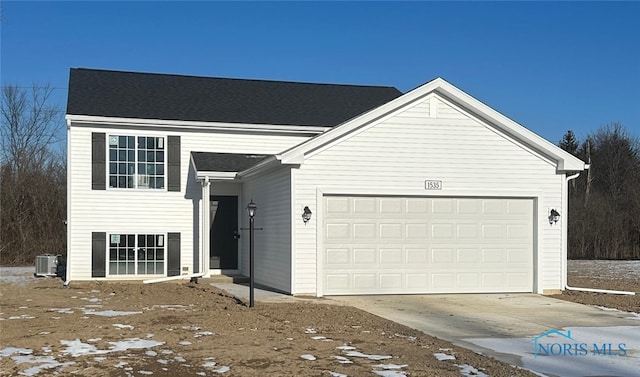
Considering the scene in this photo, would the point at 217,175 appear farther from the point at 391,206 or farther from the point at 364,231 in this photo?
the point at 391,206

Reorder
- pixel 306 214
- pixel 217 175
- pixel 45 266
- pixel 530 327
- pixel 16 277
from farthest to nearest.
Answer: pixel 45 266, pixel 16 277, pixel 217 175, pixel 306 214, pixel 530 327

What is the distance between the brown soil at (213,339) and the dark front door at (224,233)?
540 centimetres

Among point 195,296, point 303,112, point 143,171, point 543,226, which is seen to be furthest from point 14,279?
point 543,226

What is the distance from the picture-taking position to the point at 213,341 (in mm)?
9312

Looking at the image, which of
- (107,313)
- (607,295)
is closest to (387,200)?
(607,295)

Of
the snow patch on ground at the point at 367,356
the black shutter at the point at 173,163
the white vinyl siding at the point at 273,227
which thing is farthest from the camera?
the black shutter at the point at 173,163

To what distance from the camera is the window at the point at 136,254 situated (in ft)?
63.2

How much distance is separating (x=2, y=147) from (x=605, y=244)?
31097 millimetres

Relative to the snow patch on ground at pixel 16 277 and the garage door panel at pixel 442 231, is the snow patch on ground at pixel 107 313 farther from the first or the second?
the snow patch on ground at pixel 16 277

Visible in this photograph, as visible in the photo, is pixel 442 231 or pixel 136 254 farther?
pixel 136 254

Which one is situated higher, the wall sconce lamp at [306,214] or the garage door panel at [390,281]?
the wall sconce lamp at [306,214]

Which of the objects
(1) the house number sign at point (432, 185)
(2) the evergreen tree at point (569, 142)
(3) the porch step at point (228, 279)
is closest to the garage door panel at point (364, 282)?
(1) the house number sign at point (432, 185)

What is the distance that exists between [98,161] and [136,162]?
1023 mm

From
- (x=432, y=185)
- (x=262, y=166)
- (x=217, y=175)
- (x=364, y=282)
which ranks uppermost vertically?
(x=262, y=166)
